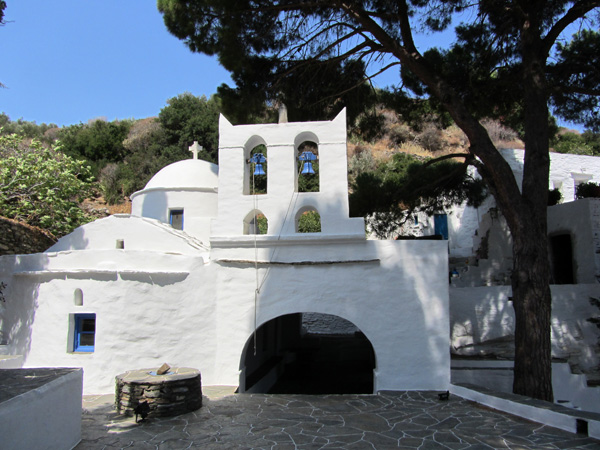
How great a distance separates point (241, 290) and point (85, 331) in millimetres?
2954

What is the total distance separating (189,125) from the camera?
29844 mm

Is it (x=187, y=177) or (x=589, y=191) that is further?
(x=589, y=191)

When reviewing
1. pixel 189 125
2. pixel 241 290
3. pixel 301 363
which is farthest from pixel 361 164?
pixel 241 290

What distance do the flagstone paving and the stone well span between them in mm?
138

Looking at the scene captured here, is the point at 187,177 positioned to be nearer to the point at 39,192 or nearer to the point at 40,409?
the point at 39,192

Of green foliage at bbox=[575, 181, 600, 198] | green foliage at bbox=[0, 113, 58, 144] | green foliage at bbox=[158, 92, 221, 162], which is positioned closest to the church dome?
green foliage at bbox=[575, 181, 600, 198]

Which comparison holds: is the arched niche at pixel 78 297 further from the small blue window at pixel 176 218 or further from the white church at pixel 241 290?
the small blue window at pixel 176 218

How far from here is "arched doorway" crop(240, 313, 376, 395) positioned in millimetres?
10906

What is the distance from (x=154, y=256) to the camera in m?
8.77

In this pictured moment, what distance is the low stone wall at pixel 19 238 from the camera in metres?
12.2

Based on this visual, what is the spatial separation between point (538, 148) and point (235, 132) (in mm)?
5905

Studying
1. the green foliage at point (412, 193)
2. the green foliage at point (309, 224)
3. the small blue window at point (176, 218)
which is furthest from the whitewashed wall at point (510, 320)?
the green foliage at point (309, 224)

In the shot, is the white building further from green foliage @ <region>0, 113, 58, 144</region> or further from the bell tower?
green foliage @ <region>0, 113, 58, 144</region>

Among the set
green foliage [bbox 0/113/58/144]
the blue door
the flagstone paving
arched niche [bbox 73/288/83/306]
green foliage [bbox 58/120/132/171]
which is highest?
green foliage [bbox 0/113/58/144]
